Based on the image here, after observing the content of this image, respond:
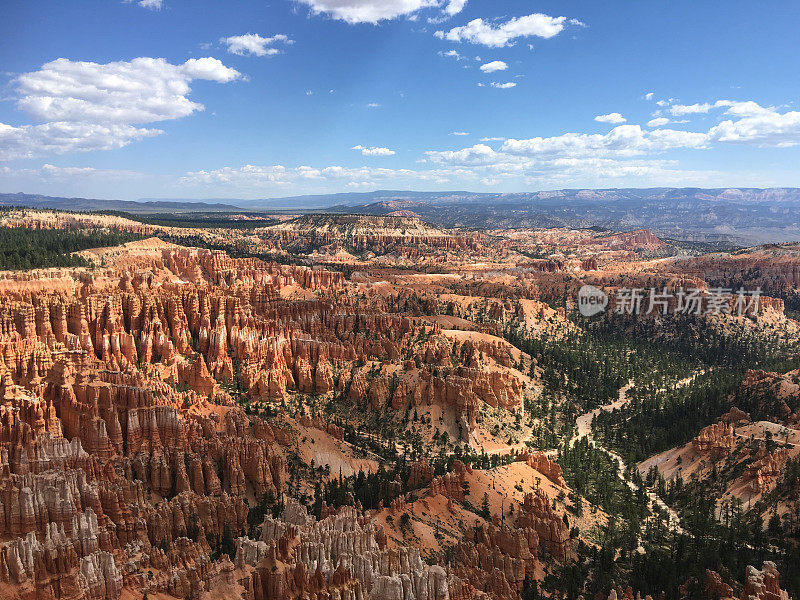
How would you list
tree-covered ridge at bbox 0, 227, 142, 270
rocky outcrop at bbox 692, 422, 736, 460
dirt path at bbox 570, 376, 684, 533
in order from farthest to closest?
tree-covered ridge at bbox 0, 227, 142, 270
rocky outcrop at bbox 692, 422, 736, 460
dirt path at bbox 570, 376, 684, 533

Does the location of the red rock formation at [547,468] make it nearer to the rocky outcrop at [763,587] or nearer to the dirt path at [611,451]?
the dirt path at [611,451]

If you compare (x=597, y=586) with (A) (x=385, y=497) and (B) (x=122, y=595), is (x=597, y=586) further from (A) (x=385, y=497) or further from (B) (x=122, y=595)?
(B) (x=122, y=595)

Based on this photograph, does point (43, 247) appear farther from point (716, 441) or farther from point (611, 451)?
point (716, 441)

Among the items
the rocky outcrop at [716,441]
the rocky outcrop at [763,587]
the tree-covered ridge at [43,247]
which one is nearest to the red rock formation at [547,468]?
the rocky outcrop at [716,441]

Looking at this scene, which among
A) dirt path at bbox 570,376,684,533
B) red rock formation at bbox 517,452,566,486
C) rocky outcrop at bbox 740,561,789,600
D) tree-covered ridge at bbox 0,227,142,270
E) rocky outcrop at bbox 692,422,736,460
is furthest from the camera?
tree-covered ridge at bbox 0,227,142,270

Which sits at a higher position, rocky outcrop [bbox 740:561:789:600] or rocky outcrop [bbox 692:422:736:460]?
rocky outcrop [bbox 740:561:789:600]

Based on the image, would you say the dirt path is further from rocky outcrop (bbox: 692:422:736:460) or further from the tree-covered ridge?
the tree-covered ridge

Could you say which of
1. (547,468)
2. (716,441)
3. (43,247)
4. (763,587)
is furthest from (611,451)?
(43,247)

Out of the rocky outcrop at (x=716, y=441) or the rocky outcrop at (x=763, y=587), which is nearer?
the rocky outcrop at (x=763, y=587)

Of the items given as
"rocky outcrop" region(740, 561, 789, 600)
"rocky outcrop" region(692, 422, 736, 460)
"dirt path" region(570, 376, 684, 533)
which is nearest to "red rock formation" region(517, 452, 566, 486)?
"dirt path" region(570, 376, 684, 533)

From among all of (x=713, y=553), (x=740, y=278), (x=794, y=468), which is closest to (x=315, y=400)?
(x=713, y=553)
